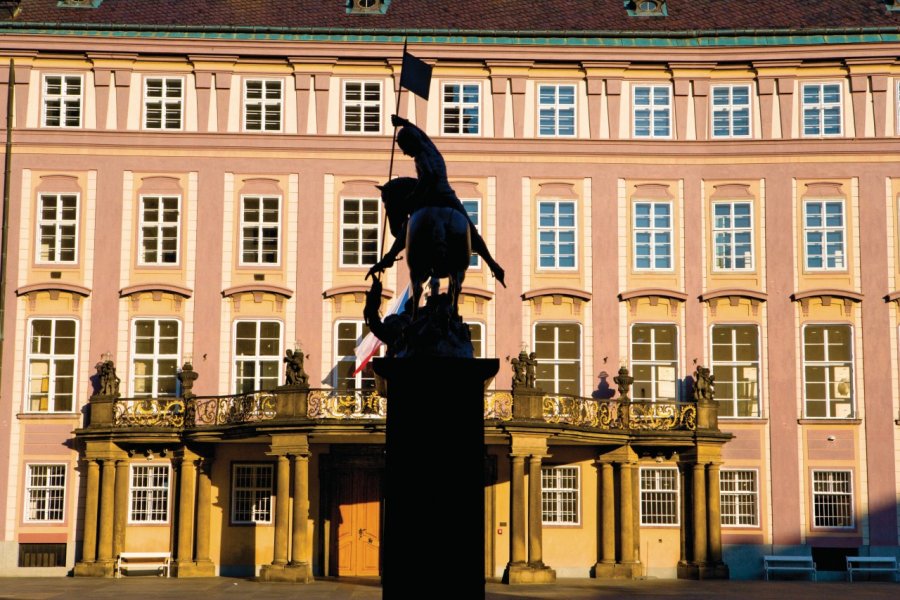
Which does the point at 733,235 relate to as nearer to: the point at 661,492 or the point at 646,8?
the point at 661,492

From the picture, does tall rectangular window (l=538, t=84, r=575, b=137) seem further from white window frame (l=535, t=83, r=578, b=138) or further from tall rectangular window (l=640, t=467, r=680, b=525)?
tall rectangular window (l=640, t=467, r=680, b=525)

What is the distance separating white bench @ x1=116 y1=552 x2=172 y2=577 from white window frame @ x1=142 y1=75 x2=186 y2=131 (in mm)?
11500

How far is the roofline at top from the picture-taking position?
133ft

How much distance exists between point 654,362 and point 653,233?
3585 mm

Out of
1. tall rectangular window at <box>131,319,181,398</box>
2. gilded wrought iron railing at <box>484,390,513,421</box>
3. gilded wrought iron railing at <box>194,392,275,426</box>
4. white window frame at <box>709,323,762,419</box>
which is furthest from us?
white window frame at <box>709,323,762,419</box>

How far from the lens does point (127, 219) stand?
132 feet

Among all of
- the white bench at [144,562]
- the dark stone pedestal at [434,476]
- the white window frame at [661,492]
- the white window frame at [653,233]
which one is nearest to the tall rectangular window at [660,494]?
the white window frame at [661,492]

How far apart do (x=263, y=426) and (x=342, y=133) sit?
8.93 metres

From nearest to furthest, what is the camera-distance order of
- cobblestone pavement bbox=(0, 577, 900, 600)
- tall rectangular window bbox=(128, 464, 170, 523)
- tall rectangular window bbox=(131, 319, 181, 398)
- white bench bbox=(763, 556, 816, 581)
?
cobblestone pavement bbox=(0, 577, 900, 600) < white bench bbox=(763, 556, 816, 581) < tall rectangular window bbox=(128, 464, 170, 523) < tall rectangular window bbox=(131, 319, 181, 398)

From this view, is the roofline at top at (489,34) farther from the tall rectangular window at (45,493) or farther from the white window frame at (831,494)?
the tall rectangular window at (45,493)

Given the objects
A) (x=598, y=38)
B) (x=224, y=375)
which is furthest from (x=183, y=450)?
(x=598, y=38)

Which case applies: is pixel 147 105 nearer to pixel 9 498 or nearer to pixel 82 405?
pixel 82 405

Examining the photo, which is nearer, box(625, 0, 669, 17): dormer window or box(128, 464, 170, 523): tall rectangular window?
box(128, 464, 170, 523): tall rectangular window

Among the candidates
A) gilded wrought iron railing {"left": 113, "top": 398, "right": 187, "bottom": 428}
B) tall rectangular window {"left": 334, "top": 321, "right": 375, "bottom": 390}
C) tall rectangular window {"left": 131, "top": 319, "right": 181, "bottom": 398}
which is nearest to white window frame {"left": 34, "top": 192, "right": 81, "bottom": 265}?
tall rectangular window {"left": 131, "top": 319, "right": 181, "bottom": 398}
